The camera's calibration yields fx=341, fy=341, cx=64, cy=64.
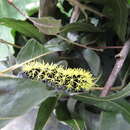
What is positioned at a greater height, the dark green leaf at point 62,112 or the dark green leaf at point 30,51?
the dark green leaf at point 30,51

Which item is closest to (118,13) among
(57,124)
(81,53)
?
(81,53)

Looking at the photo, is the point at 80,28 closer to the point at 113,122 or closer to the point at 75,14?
the point at 75,14

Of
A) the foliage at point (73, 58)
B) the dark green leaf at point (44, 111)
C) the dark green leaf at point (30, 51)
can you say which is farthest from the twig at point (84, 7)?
the dark green leaf at point (44, 111)

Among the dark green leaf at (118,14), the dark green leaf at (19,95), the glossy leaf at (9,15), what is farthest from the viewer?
the glossy leaf at (9,15)

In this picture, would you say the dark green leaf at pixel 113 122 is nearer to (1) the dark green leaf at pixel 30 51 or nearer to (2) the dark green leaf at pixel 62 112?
(2) the dark green leaf at pixel 62 112

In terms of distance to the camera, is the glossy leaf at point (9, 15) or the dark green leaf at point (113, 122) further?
the glossy leaf at point (9, 15)

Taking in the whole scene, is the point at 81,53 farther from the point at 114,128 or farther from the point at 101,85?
the point at 114,128

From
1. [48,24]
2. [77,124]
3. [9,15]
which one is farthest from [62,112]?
[9,15]
